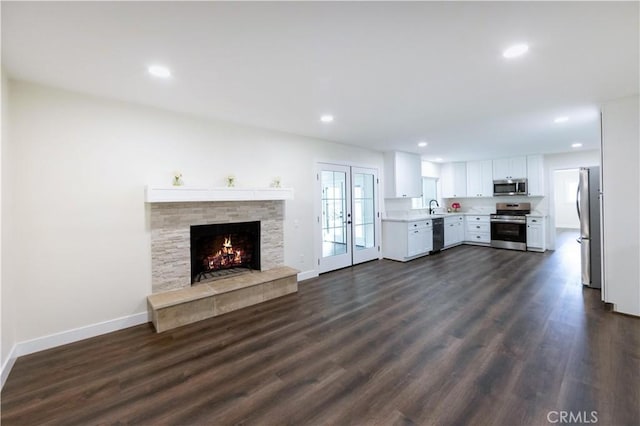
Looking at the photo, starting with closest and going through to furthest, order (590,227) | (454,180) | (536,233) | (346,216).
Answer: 1. (590,227)
2. (346,216)
3. (536,233)
4. (454,180)

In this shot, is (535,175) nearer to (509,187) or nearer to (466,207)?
(509,187)

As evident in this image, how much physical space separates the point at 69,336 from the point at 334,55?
376 centimetres

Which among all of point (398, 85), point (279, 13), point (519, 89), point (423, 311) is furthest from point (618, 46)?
point (423, 311)

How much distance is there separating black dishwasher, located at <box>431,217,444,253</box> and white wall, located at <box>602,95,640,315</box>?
3.49 metres

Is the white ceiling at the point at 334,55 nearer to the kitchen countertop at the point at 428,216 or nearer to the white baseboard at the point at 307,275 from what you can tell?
the white baseboard at the point at 307,275

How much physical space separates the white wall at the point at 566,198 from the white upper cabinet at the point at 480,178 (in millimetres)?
6204

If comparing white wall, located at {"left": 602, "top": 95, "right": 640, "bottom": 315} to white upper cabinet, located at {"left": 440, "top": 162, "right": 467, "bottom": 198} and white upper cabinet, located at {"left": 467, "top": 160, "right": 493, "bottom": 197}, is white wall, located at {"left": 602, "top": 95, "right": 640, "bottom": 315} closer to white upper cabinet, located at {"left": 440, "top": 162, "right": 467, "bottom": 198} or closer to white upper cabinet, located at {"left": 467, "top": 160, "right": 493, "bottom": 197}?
white upper cabinet, located at {"left": 467, "top": 160, "right": 493, "bottom": 197}

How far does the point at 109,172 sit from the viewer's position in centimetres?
301

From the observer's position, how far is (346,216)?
559 centimetres

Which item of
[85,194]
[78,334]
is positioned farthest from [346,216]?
[78,334]

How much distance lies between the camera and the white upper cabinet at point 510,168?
23.3 ft

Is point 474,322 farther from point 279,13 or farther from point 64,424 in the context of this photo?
point 64,424

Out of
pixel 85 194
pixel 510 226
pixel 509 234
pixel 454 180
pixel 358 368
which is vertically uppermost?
pixel 454 180

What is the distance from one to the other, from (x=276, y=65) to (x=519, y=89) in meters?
2.57
